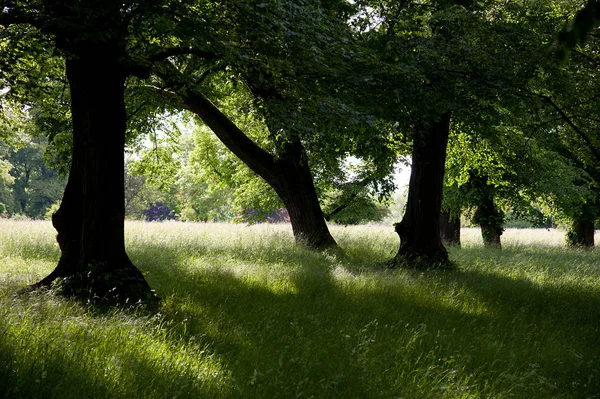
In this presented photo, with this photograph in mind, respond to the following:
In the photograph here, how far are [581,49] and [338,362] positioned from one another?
34.2 ft

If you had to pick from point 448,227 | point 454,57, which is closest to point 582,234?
point 448,227

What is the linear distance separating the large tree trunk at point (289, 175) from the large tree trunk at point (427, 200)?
263 cm

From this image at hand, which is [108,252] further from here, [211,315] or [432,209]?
[432,209]

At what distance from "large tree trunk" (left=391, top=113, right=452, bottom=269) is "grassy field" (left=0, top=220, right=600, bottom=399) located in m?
1.31

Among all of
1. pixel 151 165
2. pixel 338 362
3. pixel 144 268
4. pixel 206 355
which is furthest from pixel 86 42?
pixel 151 165

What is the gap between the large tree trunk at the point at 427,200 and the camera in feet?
42.2

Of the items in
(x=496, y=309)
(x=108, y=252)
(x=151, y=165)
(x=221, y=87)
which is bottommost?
(x=496, y=309)

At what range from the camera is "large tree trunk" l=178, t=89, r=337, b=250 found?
14.1m

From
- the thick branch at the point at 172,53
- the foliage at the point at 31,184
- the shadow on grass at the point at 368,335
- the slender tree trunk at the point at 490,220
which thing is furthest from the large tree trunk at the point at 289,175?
the foliage at the point at 31,184

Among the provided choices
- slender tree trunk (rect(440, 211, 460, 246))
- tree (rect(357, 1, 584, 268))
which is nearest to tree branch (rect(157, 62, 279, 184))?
tree (rect(357, 1, 584, 268))

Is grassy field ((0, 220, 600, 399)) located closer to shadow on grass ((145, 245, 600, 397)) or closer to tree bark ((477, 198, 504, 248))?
shadow on grass ((145, 245, 600, 397))

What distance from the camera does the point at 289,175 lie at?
14742mm

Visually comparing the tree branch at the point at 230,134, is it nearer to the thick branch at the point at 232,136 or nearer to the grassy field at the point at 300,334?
the thick branch at the point at 232,136

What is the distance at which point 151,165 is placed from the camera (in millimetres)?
17812
